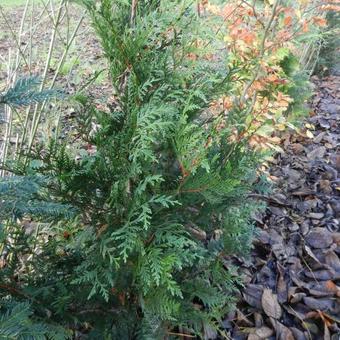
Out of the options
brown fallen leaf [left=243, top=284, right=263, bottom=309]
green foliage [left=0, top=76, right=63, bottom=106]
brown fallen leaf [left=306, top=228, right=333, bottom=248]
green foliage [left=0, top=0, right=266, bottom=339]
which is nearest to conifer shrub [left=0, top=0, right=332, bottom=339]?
green foliage [left=0, top=0, right=266, bottom=339]

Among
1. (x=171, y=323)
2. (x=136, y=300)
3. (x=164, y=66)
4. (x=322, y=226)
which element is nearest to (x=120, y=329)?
(x=136, y=300)

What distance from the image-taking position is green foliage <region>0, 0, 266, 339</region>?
137 cm

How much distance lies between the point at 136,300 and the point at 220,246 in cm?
46

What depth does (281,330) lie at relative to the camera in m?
1.99

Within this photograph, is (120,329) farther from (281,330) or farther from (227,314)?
(281,330)

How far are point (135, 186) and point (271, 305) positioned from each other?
1.11 meters

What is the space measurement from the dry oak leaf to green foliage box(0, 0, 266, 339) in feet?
1.64

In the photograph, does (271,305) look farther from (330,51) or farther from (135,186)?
(330,51)

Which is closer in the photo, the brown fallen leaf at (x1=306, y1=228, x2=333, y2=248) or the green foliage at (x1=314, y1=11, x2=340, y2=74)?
the brown fallen leaf at (x1=306, y1=228, x2=333, y2=248)

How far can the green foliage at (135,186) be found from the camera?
1.37 meters

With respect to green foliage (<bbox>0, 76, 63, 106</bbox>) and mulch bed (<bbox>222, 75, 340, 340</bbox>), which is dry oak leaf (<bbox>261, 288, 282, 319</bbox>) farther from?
green foliage (<bbox>0, 76, 63, 106</bbox>)

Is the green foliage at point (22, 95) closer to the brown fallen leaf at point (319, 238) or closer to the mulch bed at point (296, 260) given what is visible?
the mulch bed at point (296, 260)

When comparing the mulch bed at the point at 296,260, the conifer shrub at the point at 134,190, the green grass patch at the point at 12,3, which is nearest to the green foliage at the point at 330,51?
the mulch bed at the point at 296,260

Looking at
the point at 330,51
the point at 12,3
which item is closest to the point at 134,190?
the point at 330,51
